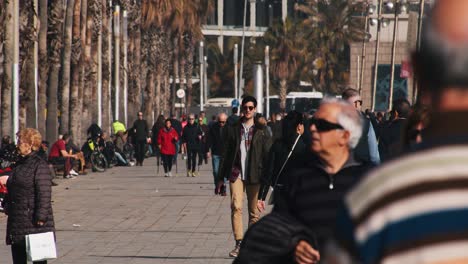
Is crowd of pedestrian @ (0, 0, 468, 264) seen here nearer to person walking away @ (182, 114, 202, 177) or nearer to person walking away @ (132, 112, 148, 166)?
person walking away @ (182, 114, 202, 177)

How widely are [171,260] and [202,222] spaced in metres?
5.35

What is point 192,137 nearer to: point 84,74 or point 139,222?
point 84,74

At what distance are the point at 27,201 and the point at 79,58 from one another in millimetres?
31571

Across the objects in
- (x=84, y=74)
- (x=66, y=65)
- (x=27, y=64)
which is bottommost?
(x=84, y=74)

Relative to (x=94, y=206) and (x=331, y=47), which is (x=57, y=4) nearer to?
(x=94, y=206)

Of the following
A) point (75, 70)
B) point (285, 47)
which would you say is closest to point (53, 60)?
point (75, 70)

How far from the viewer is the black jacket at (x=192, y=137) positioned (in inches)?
1377

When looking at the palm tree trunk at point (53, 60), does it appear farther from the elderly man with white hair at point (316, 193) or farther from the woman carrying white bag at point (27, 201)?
the elderly man with white hair at point (316, 193)

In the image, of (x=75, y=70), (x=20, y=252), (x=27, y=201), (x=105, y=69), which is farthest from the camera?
(x=105, y=69)

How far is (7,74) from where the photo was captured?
96.2ft

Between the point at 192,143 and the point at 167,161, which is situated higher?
the point at 192,143

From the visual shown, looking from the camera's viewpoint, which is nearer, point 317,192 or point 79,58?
point 317,192

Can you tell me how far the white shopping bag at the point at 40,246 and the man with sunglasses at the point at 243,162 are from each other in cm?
386

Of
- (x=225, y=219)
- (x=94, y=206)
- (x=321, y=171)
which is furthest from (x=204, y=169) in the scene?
(x=321, y=171)
